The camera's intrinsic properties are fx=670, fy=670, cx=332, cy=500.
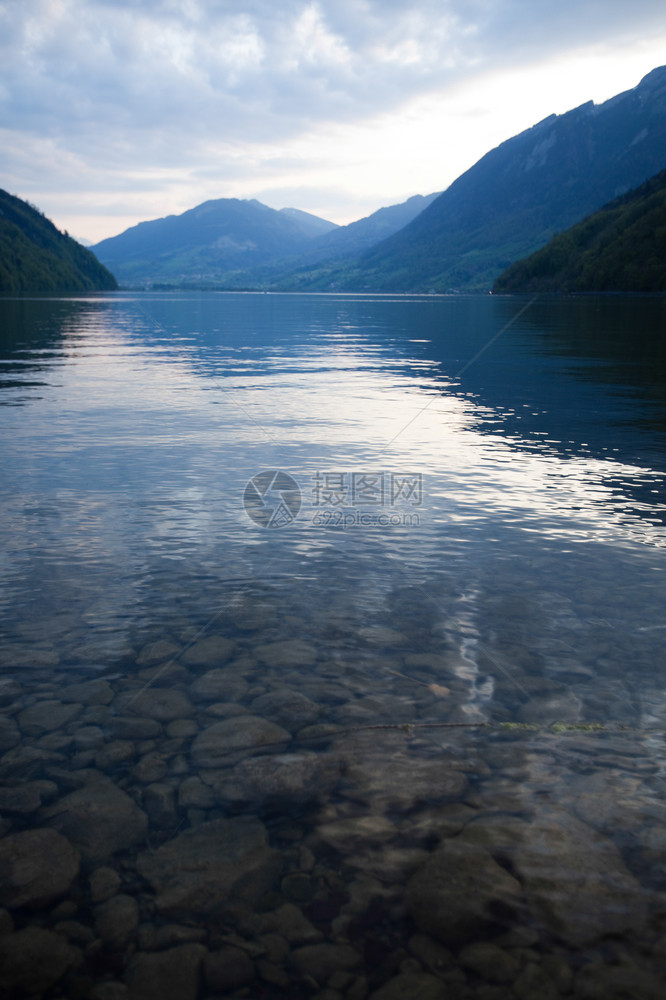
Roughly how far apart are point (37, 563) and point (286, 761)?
18.4ft

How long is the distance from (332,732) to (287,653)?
145 centimetres

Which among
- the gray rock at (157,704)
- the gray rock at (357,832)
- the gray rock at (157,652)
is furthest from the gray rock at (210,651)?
the gray rock at (357,832)

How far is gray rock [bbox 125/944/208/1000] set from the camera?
364cm

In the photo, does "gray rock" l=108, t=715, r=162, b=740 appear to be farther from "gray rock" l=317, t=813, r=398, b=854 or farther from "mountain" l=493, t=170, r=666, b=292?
"mountain" l=493, t=170, r=666, b=292

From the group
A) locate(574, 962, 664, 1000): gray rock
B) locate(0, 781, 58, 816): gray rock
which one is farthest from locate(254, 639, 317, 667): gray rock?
locate(574, 962, 664, 1000): gray rock

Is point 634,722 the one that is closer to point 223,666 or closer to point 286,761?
point 286,761

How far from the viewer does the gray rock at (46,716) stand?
5.77m

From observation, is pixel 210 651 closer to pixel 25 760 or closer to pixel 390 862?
pixel 25 760

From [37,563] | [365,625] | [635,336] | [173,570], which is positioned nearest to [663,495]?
[365,625]

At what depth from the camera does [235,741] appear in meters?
5.71

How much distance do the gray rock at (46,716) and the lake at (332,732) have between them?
26 mm

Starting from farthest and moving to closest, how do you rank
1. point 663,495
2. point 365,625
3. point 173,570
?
1. point 663,495
2. point 173,570
3. point 365,625

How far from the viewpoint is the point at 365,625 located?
7.80 meters

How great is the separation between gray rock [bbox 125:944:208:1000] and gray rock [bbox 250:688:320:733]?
215cm
